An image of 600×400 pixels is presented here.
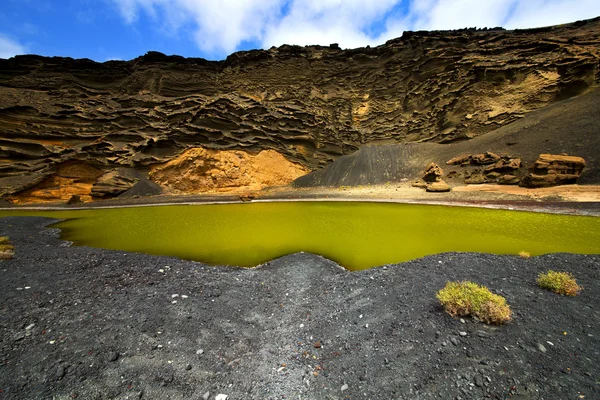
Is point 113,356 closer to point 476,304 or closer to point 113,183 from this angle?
point 476,304

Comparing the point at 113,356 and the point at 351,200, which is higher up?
the point at 113,356

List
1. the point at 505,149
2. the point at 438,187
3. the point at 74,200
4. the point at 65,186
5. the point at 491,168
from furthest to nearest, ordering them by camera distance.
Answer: the point at 65,186 → the point at 74,200 → the point at 505,149 → the point at 491,168 → the point at 438,187

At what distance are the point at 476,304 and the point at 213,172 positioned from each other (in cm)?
4164

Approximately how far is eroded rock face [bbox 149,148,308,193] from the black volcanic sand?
34.8 metres

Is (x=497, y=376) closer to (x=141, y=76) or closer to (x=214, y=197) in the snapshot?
(x=214, y=197)

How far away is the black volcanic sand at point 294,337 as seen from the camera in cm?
349

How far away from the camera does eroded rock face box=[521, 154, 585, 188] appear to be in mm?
23203

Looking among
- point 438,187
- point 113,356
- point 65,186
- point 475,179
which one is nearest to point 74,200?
point 65,186

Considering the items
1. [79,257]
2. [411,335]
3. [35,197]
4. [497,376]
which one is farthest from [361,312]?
[35,197]

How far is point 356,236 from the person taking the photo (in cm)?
1300

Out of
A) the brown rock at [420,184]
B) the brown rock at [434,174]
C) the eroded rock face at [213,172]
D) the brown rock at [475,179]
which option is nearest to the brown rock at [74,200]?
the eroded rock face at [213,172]

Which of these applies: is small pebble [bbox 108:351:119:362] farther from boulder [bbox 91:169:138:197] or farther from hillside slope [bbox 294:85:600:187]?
boulder [bbox 91:169:138:197]

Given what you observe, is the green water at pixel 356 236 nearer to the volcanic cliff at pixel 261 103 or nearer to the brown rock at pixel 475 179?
the brown rock at pixel 475 179

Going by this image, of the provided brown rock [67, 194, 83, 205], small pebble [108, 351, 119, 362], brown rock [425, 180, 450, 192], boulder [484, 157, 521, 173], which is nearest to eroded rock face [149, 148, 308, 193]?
brown rock [67, 194, 83, 205]
